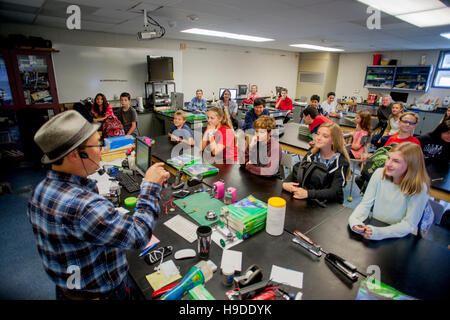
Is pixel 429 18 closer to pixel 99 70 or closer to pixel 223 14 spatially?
pixel 223 14

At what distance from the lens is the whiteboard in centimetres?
541

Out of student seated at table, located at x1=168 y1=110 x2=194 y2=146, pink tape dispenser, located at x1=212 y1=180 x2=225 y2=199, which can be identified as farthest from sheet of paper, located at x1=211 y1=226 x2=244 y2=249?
student seated at table, located at x1=168 y1=110 x2=194 y2=146

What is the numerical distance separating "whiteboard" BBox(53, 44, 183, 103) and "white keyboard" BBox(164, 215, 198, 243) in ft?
17.6

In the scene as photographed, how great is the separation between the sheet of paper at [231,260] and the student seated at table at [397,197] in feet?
2.84

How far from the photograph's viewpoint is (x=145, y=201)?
126cm

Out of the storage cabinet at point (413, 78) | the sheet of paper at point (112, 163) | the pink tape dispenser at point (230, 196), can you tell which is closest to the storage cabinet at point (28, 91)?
the sheet of paper at point (112, 163)

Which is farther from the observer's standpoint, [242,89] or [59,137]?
[242,89]

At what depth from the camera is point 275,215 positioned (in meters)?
1.58

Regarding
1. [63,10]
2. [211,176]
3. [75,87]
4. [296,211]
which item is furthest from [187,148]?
[75,87]

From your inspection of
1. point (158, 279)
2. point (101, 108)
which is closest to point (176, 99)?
point (101, 108)

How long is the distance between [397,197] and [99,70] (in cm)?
649

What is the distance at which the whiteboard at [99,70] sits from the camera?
17.7 feet

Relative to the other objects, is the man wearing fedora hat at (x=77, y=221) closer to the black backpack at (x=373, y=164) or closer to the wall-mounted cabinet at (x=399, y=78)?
the black backpack at (x=373, y=164)

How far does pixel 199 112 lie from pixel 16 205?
169 inches
